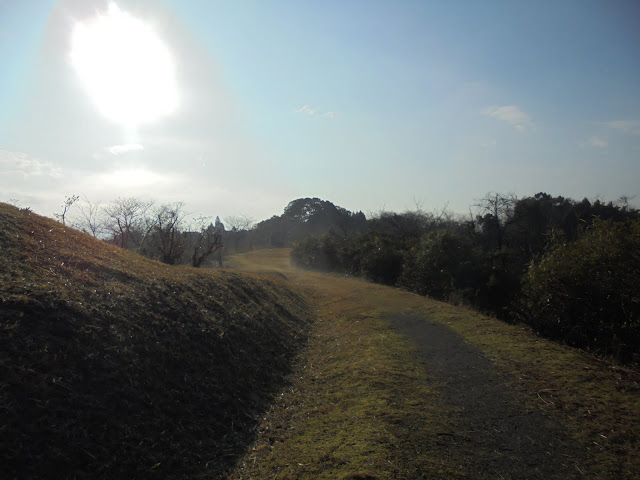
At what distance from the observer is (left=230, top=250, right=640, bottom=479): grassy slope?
151 inches

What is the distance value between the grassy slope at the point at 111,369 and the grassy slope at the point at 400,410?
63cm

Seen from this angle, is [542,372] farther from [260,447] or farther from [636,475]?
[260,447]

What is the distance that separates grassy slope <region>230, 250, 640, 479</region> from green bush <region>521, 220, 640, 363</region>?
686 mm

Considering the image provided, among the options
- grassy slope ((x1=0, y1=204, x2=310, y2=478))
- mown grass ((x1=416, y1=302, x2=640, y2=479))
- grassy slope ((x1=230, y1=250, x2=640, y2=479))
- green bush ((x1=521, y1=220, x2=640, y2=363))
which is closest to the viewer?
grassy slope ((x1=0, y1=204, x2=310, y2=478))

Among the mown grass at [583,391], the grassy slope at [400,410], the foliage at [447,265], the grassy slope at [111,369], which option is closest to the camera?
the grassy slope at [111,369]

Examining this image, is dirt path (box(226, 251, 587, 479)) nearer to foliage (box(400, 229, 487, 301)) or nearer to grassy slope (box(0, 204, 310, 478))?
grassy slope (box(0, 204, 310, 478))

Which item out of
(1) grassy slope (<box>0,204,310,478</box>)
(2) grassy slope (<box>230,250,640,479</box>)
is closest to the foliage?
(2) grassy slope (<box>230,250,640,479</box>)

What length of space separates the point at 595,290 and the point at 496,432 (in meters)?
5.01

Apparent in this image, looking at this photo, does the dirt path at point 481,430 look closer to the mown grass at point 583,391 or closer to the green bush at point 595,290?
the mown grass at point 583,391

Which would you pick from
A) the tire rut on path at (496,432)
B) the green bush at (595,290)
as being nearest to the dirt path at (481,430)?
the tire rut on path at (496,432)

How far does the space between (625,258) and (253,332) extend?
759 centimetres

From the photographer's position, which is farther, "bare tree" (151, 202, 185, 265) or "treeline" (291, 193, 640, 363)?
"bare tree" (151, 202, 185, 265)

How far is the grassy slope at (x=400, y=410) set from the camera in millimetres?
3836

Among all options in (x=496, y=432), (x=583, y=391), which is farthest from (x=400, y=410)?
(x=583, y=391)
